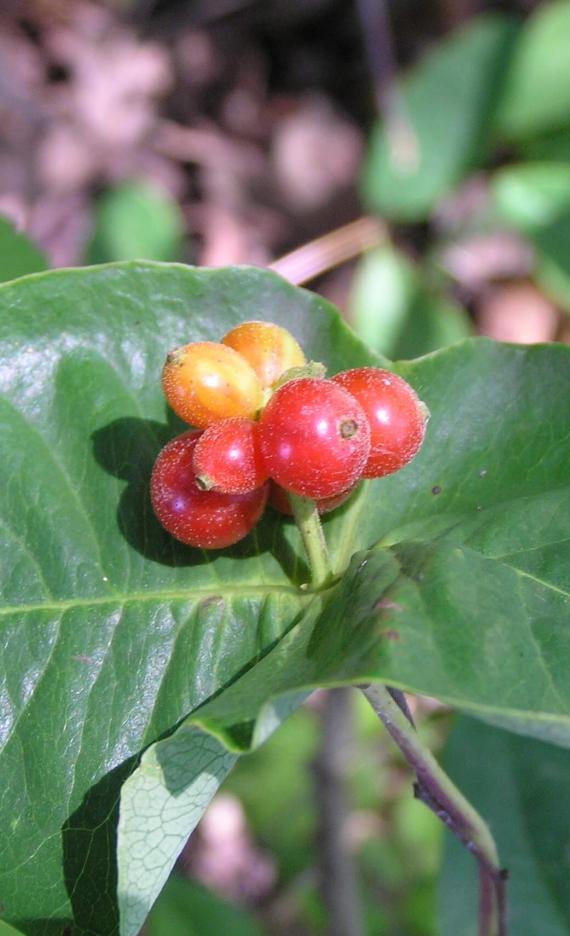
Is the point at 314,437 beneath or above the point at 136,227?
above

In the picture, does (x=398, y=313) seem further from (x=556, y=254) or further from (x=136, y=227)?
(x=136, y=227)

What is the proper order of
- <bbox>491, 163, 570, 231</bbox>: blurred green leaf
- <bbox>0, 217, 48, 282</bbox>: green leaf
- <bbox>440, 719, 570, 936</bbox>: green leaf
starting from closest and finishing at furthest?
<bbox>0, 217, 48, 282</bbox>: green leaf, <bbox>440, 719, 570, 936</bbox>: green leaf, <bbox>491, 163, 570, 231</bbox>: blurred green leaf

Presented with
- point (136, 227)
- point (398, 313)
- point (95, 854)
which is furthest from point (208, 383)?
point (136, 227)

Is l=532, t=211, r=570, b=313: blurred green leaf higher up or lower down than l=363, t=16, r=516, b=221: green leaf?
lower down

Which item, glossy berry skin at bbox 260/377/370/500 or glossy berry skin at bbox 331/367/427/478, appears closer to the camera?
glossy berry skin at bbox 260/377/370/500

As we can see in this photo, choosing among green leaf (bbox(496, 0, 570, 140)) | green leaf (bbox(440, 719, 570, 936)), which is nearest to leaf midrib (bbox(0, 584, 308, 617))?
green leaf (bbox(440, 719, 570, 936))

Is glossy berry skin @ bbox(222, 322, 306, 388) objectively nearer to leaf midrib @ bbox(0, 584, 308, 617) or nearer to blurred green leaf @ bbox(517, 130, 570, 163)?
leaf midrib @ bbox(0, 584, 308, 617)
